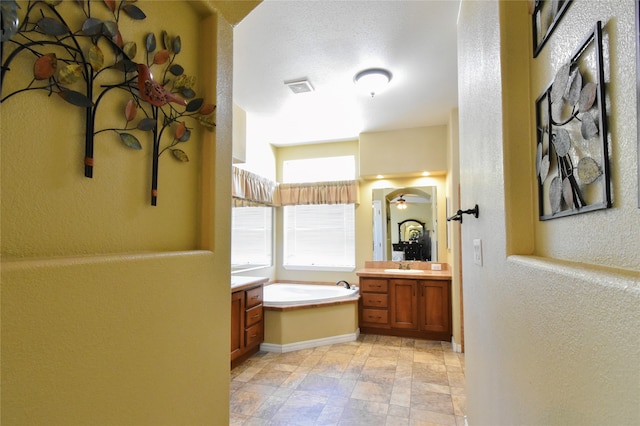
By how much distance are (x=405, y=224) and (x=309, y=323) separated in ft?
6.81

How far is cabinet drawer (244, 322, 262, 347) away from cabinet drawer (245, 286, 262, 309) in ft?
0.80

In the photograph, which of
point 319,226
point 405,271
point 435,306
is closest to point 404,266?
point 405,271

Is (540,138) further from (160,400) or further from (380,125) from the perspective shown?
(380,125)

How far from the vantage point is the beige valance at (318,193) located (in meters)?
4.73

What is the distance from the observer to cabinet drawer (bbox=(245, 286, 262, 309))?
330 cm

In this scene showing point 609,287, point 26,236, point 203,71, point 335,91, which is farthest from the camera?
point 335,91

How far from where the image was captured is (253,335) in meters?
3.37

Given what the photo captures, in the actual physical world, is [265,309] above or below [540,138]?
below

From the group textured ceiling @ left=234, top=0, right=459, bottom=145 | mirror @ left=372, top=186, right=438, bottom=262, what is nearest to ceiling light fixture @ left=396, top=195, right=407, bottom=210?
mirror @ left=372, top=186, right=438, bottom=262

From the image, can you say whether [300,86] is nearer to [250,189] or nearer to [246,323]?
[250,189]

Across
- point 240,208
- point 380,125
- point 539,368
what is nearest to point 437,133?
point 380,125

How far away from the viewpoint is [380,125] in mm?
4262

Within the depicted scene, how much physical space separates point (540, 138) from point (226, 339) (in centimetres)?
135

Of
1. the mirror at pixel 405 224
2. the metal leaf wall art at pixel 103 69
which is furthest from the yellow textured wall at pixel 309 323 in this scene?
the metal leaf wall art at pixel 103 69
